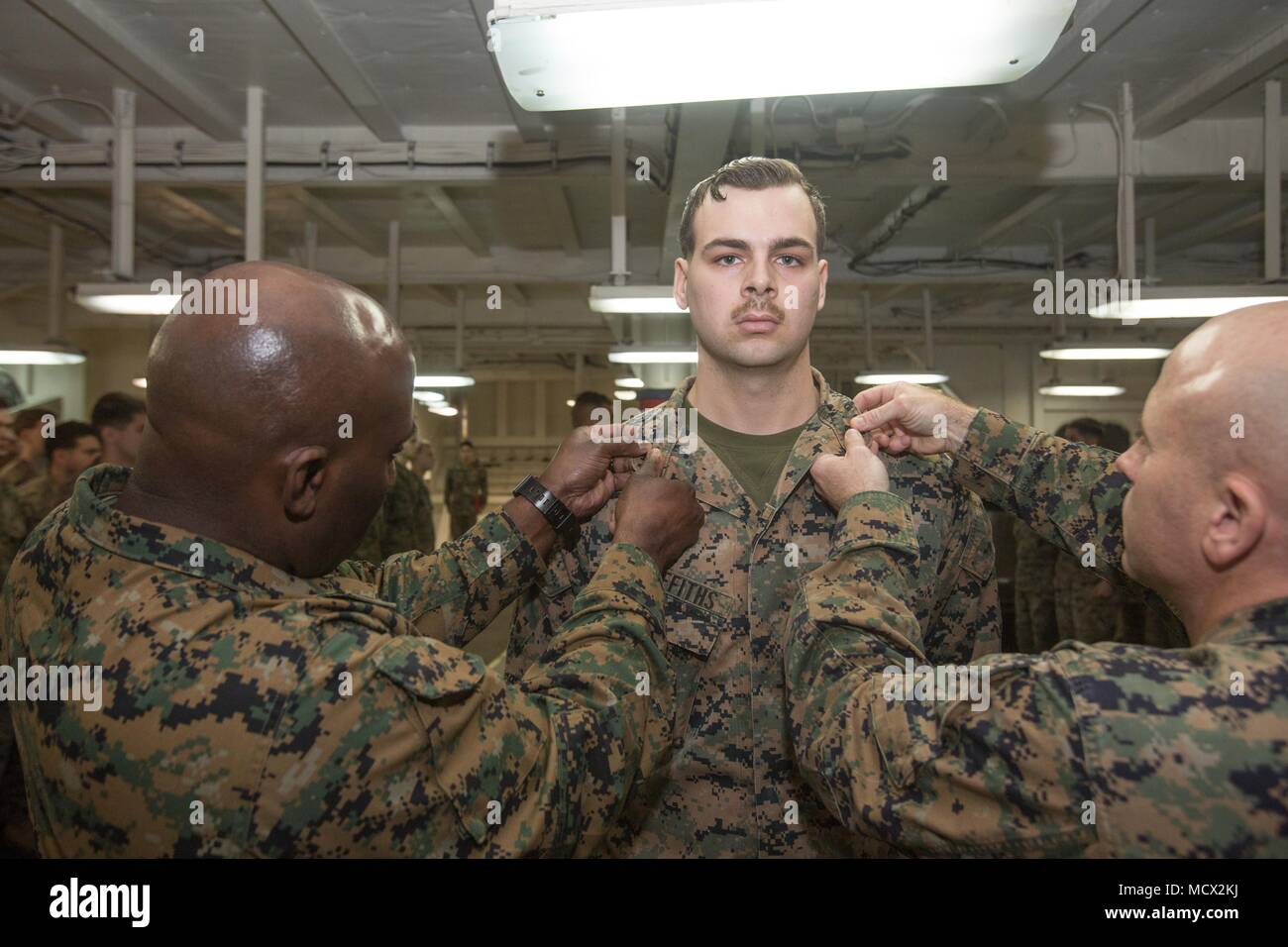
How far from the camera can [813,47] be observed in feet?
5.92

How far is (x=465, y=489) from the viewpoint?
11641mm

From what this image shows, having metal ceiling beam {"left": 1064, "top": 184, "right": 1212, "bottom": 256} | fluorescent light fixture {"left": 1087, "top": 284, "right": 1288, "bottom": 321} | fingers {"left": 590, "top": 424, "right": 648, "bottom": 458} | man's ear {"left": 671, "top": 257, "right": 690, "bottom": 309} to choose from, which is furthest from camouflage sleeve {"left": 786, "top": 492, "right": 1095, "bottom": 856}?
metal ceiling beam {"left": 1064, "top": 184, "right": 1212, "bottom": 256}

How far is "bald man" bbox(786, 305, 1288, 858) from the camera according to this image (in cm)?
109

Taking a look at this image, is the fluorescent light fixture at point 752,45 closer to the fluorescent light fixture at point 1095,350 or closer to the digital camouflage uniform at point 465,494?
the fluorescent light fixture at point 1095,350

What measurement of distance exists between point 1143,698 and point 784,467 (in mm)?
1109

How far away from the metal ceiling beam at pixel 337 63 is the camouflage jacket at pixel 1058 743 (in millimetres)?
3812

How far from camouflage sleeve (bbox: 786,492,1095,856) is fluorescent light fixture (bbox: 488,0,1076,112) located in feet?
Answer: 3.82

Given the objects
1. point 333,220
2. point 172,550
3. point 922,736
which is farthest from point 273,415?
point 333,220

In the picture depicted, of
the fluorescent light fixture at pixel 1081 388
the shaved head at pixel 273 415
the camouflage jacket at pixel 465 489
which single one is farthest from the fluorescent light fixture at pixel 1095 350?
the camouflage jacket at pixel 465 489

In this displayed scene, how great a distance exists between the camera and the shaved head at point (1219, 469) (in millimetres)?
1145

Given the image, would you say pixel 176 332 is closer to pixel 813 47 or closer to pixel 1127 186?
pixel 813 47
